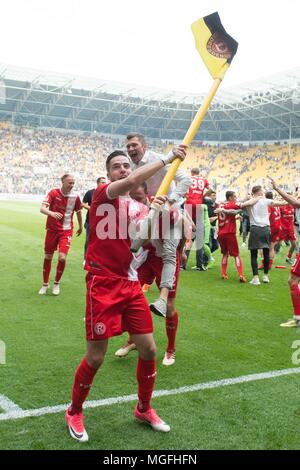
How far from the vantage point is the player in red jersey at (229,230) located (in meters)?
10.3

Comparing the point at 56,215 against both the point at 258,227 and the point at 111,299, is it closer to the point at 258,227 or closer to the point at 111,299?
the point at 258,227

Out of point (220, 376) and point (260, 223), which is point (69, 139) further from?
point (220, 376)

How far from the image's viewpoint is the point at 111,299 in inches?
134

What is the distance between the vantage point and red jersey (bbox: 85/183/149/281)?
344cm

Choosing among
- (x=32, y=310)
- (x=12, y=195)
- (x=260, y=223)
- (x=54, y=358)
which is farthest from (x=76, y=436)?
(x=12, y=195)

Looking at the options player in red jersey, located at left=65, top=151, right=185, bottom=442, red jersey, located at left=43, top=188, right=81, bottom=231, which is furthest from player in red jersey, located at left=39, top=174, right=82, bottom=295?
player in red jersey, located at left=65, top=151, right=185, bottom=442

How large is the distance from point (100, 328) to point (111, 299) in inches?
8.0

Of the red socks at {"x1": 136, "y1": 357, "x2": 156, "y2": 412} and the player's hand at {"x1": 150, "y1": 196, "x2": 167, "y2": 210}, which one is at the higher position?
the player's hand at {"x1": 150, "y1": 196, "x2": 167, "y2": 210}

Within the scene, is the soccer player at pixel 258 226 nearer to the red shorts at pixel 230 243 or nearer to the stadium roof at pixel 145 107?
the red shorts at pixel 230 243

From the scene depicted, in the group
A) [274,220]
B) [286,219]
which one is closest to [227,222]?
[274,220]

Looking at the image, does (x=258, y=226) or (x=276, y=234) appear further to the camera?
(x=276, y=234)

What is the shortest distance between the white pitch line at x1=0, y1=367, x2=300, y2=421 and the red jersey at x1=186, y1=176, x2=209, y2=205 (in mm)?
6989

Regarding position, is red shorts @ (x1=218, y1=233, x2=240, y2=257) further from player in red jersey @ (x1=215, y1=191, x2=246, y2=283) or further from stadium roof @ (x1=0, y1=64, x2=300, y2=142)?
stadium roof @ (x1=0, y1=64, x2=300, y2=142)

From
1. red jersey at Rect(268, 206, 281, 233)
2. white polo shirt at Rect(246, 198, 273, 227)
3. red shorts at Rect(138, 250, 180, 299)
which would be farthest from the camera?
red jersey at Rect(268, 206, 281, 233)
